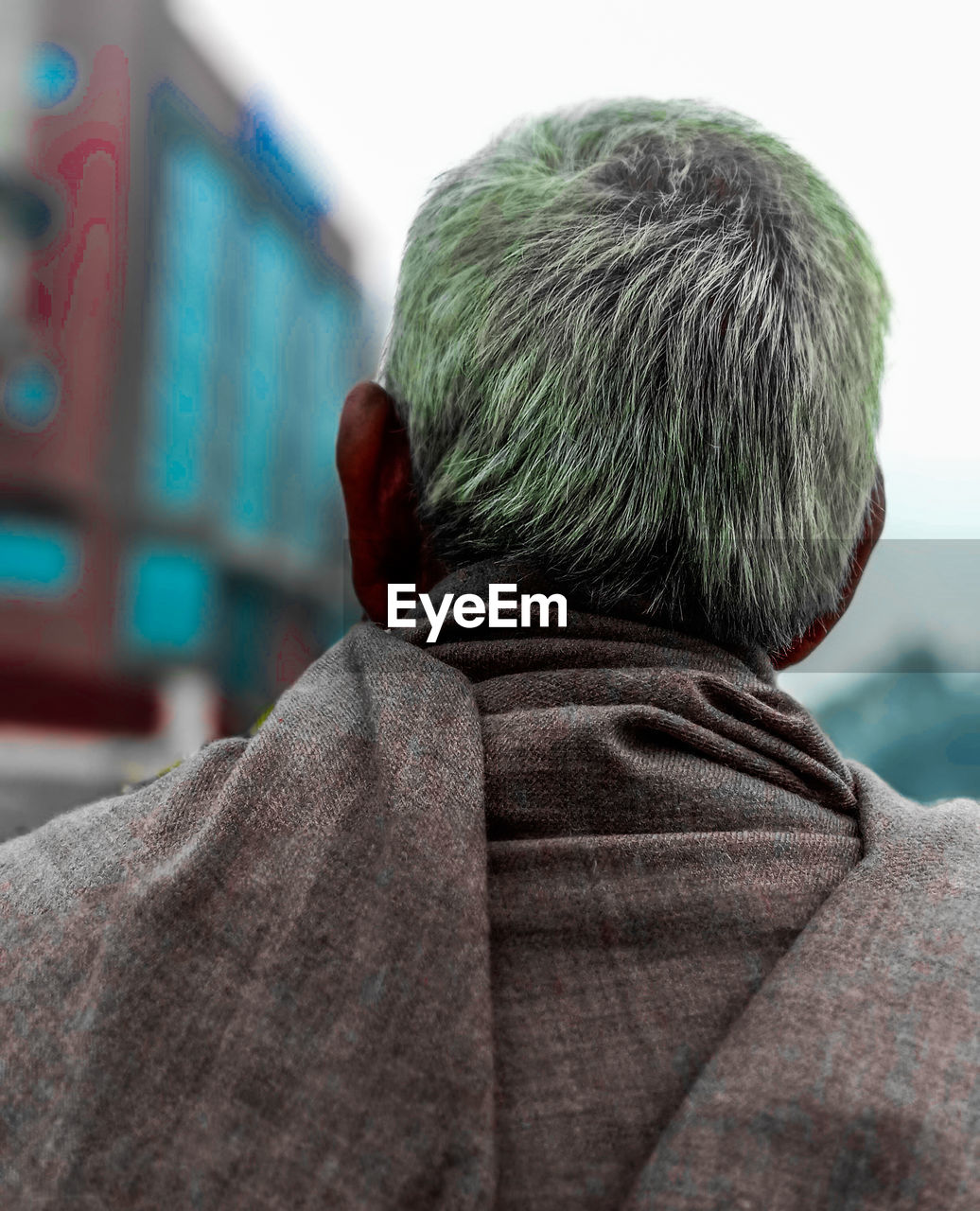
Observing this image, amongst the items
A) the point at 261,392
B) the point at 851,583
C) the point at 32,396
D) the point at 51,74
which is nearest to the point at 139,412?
the point at 32,396

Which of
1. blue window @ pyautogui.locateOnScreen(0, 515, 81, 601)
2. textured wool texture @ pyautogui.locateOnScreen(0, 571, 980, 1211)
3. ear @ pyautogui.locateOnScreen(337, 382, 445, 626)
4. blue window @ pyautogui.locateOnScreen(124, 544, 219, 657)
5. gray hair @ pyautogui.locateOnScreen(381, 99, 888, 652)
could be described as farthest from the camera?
blue window @ pyautogui.locateOnScreen(124, 544, 219, 657)

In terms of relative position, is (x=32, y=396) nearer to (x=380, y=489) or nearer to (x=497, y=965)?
(x=380, y=489)

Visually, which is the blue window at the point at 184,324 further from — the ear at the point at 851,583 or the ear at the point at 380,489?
the ear at the point at 851,583

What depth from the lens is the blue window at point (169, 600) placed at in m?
5.68

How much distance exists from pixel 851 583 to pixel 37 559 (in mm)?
5312

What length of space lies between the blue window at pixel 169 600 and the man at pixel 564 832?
498 centimetres

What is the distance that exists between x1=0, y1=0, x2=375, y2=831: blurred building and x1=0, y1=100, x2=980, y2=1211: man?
13.7ft

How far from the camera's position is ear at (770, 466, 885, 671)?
1052mm

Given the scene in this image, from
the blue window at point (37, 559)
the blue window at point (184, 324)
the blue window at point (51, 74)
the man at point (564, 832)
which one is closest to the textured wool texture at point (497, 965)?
the man at point (564, 832)

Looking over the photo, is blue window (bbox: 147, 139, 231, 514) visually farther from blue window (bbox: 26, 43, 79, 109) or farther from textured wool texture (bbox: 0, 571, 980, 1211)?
textured wool texture (bbox: 0, 571, 980, 1211)

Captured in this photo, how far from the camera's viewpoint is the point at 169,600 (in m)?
5.85

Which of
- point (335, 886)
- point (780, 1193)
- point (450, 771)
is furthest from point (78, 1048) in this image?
point (780, 1193)

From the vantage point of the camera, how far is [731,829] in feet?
2.69

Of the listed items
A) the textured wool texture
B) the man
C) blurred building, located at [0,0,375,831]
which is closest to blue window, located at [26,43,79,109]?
blurred building, located at [0,0,375,831]
